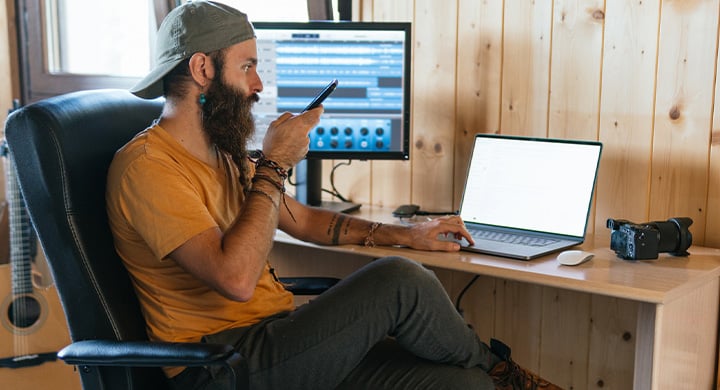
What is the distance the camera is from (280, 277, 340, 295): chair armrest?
74.8 inches

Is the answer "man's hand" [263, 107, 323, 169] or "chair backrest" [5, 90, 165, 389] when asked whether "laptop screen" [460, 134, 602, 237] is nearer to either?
"man's hand" [263, 107, 323, 169]

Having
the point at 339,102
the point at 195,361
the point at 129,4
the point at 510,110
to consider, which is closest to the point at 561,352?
the point at 510,110

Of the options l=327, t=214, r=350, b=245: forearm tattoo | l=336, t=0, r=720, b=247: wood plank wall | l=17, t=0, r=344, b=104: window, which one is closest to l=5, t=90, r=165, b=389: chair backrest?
l=327, t=214, r=350, b=245: forearm tattoo

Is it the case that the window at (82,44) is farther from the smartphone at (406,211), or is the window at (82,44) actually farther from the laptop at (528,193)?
the laptop at (528,193)

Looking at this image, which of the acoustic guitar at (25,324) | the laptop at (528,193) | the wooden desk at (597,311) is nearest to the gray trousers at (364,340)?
the wooden desk at (597,311)

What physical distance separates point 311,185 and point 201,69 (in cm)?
82

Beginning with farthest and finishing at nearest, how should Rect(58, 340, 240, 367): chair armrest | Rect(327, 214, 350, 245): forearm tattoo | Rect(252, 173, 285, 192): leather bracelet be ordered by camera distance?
1. Rect(327, 214, 350, 245): forearm tattoo
2. Rect(252, 173, 285, 192): leather bracelet
3. Rect(58, 340, 240, 367): chair armrest

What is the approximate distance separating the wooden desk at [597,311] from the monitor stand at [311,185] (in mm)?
113

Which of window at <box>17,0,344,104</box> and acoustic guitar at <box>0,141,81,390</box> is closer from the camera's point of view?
acoustic guitar at <box>0,141,81,390</box>

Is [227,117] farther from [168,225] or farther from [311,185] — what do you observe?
[311,185]

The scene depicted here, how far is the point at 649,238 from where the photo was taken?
1.79m

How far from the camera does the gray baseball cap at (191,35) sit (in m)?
1.67

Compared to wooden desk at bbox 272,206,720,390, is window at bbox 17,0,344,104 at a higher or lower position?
higher

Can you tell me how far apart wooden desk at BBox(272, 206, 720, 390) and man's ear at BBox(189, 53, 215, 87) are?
54cm
